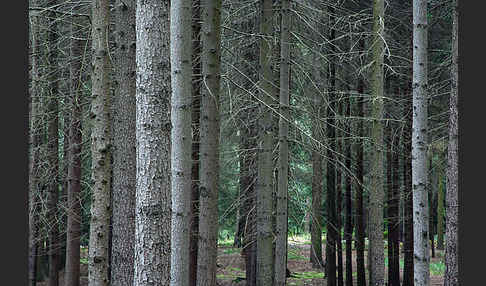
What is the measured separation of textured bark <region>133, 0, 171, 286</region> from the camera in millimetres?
4980

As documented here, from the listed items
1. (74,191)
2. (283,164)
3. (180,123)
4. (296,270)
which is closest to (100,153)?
(180,123)

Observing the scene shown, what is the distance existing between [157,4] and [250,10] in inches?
240

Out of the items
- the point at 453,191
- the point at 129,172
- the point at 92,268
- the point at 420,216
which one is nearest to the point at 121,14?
the point at 129,172

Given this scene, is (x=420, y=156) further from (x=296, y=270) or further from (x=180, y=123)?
(x=296, y=270)

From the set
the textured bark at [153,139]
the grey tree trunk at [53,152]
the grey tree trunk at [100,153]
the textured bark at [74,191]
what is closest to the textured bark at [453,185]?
the grey tree trunk at [100,153]

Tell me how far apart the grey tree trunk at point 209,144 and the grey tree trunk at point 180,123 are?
84cm

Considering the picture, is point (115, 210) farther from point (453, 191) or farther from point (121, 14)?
point (453, 191)

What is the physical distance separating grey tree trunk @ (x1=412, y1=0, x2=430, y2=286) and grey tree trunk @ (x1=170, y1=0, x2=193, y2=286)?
2.97 m

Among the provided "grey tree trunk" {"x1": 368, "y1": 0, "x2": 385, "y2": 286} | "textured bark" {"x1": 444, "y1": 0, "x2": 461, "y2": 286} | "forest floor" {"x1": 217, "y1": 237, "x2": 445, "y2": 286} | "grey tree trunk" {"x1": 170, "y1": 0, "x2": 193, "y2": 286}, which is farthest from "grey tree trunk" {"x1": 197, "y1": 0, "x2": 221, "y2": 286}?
"forest floor" {"x1": 217, "y1": 237, "x2": 445, "y2": 286}

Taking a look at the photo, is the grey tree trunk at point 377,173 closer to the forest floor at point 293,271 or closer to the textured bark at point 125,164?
the forest floor at point 293,271

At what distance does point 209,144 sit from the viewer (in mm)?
7953

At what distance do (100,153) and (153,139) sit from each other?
2711 millimetres

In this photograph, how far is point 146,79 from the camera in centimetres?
501

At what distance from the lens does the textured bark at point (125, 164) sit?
8.12 m
